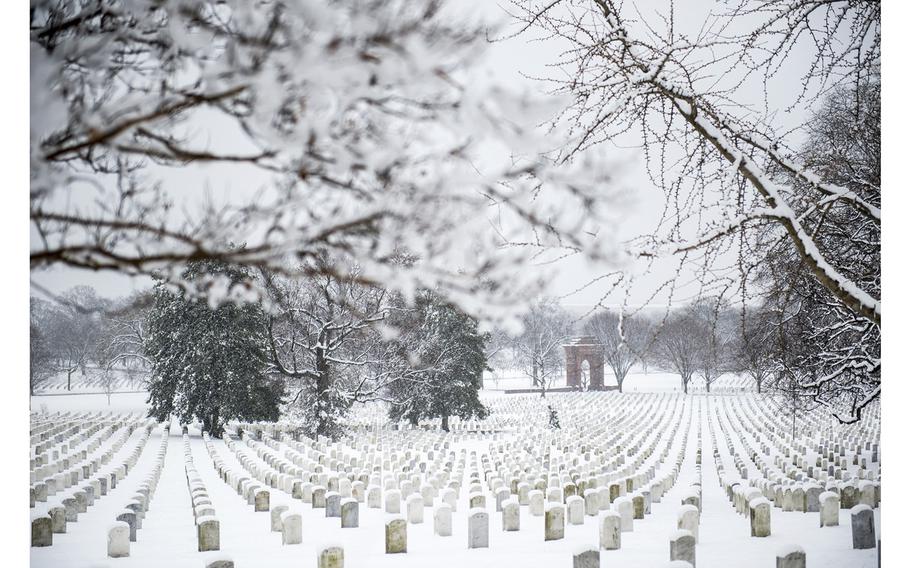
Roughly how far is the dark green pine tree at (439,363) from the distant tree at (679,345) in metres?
1.38

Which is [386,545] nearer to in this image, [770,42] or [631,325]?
[631,325]

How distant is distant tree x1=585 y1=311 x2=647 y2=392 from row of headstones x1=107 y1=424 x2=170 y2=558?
3.12m

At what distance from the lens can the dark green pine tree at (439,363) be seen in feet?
14.8

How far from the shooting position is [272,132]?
2738mm

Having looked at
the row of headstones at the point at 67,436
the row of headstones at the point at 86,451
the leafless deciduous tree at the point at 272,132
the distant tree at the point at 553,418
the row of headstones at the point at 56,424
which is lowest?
the distant tree at the point at 553,418

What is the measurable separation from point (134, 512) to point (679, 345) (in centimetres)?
424

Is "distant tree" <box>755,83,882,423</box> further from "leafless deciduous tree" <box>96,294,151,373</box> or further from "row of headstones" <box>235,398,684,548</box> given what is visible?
"leafless deciduous tree" <box>96,294,151,373</box>

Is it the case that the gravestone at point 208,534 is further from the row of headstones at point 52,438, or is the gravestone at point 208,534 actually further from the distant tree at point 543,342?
the distant tree at point 543,342

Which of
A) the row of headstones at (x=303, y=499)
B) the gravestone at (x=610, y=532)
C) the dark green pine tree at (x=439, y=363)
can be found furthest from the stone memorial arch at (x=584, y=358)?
the row of headstones at (x=303, y=499)

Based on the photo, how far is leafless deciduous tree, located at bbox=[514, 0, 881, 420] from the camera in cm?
302

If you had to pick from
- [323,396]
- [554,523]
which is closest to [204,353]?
[554,523]

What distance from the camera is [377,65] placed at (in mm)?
2971
